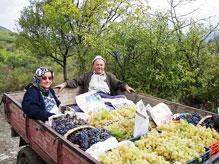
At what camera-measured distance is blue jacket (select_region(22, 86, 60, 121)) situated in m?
4.65

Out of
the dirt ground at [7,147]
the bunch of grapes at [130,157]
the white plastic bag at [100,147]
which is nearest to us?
the bunch of grapes at [130,157]

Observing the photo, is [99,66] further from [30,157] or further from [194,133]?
[194,133]

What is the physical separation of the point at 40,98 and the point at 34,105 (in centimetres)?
33

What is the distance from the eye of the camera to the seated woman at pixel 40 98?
184 inches

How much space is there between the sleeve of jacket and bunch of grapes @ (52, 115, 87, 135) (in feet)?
0.58

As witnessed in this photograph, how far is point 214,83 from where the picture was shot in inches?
353

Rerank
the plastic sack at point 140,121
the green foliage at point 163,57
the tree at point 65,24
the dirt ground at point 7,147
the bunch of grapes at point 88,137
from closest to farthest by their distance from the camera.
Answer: the bunch of grapes at point 88,137 → the plastic sack at point 140,121 → the dirt ground at point 7,147 → the green foliage at point 163,57 → the tree at point 65,24

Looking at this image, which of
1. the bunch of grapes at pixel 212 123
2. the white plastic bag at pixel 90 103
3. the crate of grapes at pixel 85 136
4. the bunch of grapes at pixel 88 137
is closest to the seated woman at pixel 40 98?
the white plastic bag at pixel 90 103

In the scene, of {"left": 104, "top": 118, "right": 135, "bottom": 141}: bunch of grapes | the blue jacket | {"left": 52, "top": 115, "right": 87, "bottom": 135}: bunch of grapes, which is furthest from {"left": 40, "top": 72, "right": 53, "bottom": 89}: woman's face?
{"left": 104, "top": 118, "right": 135, "bottom": 141}: bunch of grapes

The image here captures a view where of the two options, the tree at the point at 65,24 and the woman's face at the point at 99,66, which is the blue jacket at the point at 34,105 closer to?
the woman's face at the point at 99,66

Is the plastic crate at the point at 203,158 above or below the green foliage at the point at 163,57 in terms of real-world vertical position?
below

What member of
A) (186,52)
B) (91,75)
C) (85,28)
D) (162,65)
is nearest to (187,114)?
(91,75)

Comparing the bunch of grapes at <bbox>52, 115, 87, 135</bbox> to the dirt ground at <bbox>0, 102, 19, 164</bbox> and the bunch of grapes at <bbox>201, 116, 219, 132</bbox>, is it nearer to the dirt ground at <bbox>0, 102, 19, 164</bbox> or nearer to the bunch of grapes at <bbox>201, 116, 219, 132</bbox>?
the bunch of grapes at <bbox>201, 116, 219, 132</bbox>

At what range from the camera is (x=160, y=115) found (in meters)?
4.85
